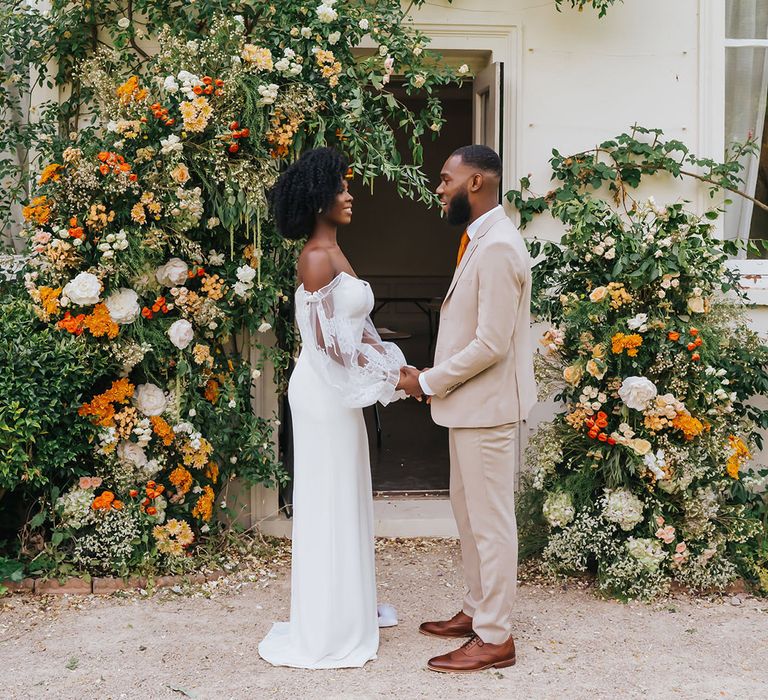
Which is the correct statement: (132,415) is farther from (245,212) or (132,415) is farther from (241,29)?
(241,29)

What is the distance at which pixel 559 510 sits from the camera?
4.52m

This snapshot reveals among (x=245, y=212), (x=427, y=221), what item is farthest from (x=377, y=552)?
(x=427, y=221)

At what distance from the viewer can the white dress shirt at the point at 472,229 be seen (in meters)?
3.56

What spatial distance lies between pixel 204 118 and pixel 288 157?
1.80 ft

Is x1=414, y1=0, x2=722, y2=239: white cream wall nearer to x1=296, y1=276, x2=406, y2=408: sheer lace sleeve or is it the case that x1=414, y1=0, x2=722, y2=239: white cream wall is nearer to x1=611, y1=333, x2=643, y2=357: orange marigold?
x1=611, y1=333, x2=643, y2=357: orange marigold

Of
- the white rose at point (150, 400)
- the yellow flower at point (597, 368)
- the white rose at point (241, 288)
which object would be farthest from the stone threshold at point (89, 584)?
the yellow flower at point (597, 368)

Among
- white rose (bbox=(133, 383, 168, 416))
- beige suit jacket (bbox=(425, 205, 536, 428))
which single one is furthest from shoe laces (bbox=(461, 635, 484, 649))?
white rose (bbox=(133, 383, 168, 416))

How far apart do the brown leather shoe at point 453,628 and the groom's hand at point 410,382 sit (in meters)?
1.02

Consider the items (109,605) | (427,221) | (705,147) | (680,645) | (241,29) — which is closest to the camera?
(680,645)

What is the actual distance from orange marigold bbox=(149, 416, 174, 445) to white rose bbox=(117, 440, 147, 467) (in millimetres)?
123

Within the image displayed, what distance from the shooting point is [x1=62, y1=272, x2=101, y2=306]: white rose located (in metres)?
4.32

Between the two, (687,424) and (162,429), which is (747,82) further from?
(162,429)

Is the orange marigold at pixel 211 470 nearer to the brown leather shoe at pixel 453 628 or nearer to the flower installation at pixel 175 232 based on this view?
the flower installation at pixel 175 232

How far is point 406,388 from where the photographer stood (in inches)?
142
